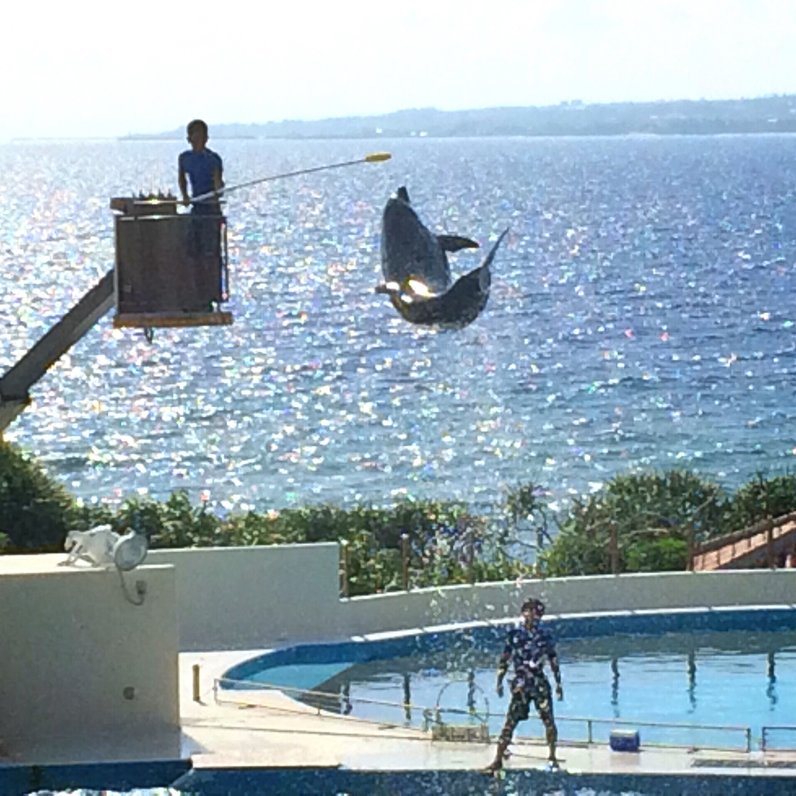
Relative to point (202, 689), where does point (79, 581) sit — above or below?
above

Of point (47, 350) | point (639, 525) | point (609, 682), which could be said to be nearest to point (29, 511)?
point (609, 682)

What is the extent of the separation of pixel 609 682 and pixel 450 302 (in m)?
5.55

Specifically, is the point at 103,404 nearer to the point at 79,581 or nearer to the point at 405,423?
the point at 405,423

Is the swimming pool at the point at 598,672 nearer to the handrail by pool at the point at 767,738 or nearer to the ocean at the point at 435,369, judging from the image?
the handrail by pool at the point at 767,738

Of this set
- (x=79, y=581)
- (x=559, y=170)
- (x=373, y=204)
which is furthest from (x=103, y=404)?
(x=559, y=170)

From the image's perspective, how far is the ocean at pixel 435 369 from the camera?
172 feet

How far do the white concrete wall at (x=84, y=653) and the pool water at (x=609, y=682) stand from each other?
1667 millimetres

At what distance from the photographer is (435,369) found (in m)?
67.4

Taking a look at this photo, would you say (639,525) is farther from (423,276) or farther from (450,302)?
(450,302)

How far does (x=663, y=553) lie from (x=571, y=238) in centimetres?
8522

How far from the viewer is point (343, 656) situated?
20719 mm

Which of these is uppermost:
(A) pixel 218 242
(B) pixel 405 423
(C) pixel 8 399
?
(A) pixel 218 242

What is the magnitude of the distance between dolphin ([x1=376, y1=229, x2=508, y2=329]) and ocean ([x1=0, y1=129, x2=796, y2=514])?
5876 mm

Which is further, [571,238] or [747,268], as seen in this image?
[571,238]
